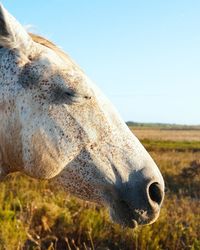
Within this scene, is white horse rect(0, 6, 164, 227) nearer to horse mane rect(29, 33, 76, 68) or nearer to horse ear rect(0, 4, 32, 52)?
horse ear rect(0, 4, 32, 52)

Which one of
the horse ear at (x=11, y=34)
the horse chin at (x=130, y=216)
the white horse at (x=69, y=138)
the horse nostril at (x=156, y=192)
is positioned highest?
the horse ear at (x=11, y=34)

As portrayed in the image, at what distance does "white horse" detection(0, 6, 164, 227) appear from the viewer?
2.65 meters

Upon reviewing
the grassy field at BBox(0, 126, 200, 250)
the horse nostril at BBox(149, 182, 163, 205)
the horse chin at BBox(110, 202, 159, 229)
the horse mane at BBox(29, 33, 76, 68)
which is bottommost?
the grassy field at BBox(0, 126, 200, 250)

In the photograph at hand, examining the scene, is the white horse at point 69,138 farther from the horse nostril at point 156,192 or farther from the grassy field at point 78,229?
the grassy field at point 78,229

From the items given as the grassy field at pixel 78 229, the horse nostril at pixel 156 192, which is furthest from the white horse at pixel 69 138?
the grassy field at pixel 78 229

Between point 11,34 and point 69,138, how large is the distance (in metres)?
0.68

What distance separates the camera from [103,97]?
2.82m

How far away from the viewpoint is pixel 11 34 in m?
2.65

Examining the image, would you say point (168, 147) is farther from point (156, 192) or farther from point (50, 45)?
point (156, 192)

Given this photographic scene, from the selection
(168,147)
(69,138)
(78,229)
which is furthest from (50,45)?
(168,147)

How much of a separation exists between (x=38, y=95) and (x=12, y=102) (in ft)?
0.51

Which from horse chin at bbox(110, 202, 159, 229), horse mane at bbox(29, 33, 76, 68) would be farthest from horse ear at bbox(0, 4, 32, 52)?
horse chin at bbox(110, 202, 159, 229)

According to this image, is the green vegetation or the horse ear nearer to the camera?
the horse ear

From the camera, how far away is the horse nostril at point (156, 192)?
2654 mm
